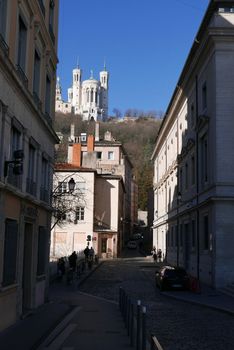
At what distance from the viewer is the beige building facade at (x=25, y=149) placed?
13.4 metres

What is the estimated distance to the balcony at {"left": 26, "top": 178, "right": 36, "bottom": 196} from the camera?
17.2 meters

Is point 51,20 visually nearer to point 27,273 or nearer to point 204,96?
point 27,273

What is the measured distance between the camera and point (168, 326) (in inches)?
625

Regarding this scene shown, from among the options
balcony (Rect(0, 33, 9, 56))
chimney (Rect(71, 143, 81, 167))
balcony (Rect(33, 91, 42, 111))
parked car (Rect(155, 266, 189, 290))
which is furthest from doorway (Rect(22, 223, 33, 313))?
chimney (Rect(71, 143, 81, 167))

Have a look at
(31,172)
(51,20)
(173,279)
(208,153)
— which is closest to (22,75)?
(31,172)

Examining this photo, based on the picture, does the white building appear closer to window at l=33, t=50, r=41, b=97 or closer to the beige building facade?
the beige building facade

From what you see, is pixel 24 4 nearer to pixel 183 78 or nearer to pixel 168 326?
pixel 168 326

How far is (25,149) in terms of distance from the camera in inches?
645

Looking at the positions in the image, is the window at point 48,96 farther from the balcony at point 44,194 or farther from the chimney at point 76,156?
→ the chimney at point 76,156

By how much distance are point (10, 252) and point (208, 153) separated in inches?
749

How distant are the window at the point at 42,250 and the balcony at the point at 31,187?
2.19 meters

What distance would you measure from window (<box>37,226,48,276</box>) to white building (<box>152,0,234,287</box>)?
11.1 meters

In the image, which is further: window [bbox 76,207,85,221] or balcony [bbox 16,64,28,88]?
window [bbox 76,207,85,221]

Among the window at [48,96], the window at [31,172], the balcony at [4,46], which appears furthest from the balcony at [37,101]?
the balcony at [4,46]
